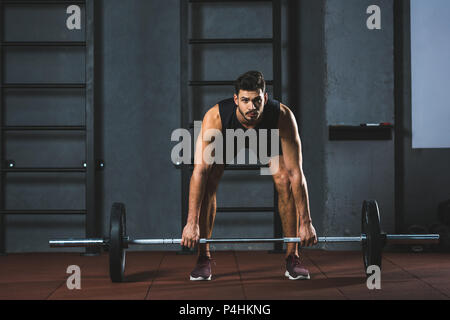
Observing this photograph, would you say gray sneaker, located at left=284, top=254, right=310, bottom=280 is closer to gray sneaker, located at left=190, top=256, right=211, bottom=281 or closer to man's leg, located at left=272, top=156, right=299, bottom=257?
man's leg, located at left=272, top=156, right=299, bottom=257

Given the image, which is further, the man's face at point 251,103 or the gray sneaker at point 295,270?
the gray sneaker at point 295,270

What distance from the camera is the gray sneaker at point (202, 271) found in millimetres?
2980

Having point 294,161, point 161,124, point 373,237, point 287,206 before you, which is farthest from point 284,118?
point 161,124

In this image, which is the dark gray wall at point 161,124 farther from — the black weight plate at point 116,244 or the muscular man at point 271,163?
the black weight plate at point 116,244

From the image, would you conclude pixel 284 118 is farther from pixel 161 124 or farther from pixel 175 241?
pixel 161 124

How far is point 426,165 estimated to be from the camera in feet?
13.4

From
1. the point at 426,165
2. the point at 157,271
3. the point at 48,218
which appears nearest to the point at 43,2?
the point at 48,218

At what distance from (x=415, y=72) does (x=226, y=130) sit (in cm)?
198

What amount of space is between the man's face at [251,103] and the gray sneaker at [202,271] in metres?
0.88

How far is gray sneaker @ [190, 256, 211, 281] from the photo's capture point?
9.78 ft

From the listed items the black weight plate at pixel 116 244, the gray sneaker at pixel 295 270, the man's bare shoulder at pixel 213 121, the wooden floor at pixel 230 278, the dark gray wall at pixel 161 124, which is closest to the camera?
the wooden floor at pixel 230 278

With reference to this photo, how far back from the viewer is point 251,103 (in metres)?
2.68

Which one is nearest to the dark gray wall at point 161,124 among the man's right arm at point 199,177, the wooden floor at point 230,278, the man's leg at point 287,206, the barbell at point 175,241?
the wooden floor at point 230,278
